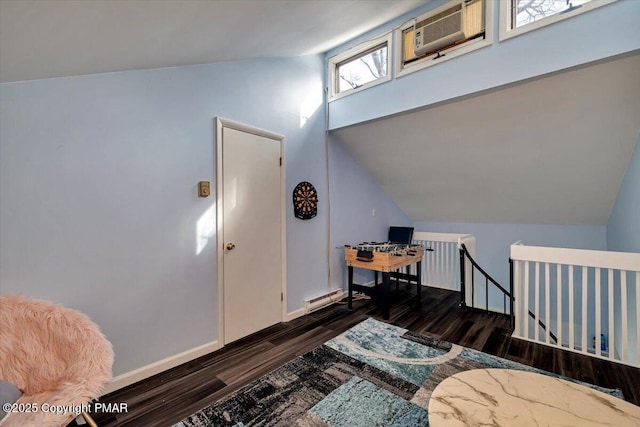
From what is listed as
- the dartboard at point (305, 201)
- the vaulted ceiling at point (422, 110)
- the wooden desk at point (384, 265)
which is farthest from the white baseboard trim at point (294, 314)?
the vaulted ceiling at point (422, 110)

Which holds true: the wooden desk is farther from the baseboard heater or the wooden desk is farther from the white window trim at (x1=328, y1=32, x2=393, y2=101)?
the white window trim at (x1=328, y1=32, x2=393, y2=101)

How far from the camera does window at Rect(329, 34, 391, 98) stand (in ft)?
11.1

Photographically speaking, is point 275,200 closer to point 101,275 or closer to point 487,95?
point 101,275

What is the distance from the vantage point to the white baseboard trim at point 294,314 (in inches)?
129

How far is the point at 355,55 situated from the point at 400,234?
2.75 metres

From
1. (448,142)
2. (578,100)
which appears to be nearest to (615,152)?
(578,100)

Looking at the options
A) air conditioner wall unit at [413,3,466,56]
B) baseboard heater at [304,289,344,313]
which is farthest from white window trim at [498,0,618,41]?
baseboard heater at [304,289,344,313]

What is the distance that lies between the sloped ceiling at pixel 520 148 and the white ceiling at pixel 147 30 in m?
1.45

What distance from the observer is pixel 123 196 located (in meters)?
2.06

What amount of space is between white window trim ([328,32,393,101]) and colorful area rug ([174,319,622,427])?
2.97 metres

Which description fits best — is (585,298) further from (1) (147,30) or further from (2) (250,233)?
(1) (147,30)

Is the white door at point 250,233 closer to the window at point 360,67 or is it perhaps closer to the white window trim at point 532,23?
the window at point 360,67

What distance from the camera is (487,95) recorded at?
2.76 meters

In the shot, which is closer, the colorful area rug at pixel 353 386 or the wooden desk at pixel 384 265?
the colorful area rug at pixel 353 386
